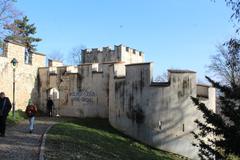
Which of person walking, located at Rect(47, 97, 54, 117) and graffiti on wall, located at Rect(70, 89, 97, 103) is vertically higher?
graffiti on wall, located at Rect(70, 89, 97, 103)

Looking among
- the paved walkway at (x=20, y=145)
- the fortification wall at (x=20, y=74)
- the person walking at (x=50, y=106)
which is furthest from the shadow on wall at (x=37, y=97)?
the paved walkway at (x=20, y=145)

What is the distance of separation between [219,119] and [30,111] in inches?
379

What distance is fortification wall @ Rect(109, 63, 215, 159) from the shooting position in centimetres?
2447

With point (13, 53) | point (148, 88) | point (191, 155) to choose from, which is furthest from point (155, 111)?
point (13, 53)

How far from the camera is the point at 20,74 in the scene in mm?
29984

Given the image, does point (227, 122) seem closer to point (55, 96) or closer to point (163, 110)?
point (163, 110)

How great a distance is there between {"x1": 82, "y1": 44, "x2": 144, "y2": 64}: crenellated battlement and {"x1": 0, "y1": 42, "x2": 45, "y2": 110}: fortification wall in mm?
11927

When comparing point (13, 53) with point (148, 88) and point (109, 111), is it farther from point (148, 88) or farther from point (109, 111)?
point (148, 88)

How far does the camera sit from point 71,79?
31.6 meters

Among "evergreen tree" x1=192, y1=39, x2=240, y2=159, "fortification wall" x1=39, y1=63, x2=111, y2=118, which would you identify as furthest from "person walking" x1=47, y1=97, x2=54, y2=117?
"evergreen tree" x1=192, y1=39, x2=240, y2=159

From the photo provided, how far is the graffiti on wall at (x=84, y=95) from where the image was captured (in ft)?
100

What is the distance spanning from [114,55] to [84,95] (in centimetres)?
1406

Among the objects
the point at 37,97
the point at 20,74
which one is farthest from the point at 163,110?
the point at 37,97

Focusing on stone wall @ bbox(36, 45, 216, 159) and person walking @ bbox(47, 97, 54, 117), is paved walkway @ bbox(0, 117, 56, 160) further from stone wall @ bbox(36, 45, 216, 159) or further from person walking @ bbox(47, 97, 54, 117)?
person walking @ bbox(47, 97, 54, 117)
